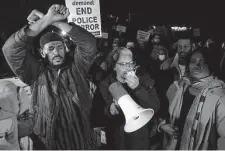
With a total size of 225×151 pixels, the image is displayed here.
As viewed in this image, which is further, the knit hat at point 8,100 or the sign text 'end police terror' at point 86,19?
the sign text 'end police terror' at point 86,19

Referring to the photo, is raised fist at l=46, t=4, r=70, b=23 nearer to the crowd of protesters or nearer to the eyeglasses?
the crowd of protesters

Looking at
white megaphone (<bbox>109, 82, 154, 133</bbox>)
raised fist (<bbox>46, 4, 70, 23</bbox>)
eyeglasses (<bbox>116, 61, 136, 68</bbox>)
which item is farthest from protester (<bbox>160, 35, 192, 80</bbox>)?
raised fist (<bbox>46, 4, 70, 23</bbox>)

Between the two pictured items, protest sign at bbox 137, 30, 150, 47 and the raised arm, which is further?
protest sign at bbox 137, 30, 150, 47

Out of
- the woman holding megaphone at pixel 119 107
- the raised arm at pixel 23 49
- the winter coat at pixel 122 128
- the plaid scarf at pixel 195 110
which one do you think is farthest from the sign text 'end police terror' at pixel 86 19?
the plaid scarf at pixel 195 110

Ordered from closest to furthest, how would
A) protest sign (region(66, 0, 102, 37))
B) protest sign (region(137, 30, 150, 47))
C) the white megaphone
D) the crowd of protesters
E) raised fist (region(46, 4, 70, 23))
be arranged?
the white megaphone, raised fist (region(46, 4, 70, 23)), the crowd of protesters, protest sign (region(66, 0, 102, 37)), protest sign (region(137, 30, 150, 47))

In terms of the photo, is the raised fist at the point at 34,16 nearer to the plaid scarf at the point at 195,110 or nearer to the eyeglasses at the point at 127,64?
the eyeglasses at the point at 127,64

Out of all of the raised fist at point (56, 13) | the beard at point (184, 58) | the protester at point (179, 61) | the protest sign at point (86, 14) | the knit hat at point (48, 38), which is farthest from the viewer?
the protester at point (179, 61)

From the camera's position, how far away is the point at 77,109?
10.3 ft

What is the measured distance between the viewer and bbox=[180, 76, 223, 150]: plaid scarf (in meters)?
3.04

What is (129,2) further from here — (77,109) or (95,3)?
(77,109)

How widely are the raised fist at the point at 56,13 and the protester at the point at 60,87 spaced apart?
100 millimetres

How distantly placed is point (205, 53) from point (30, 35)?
1962mm

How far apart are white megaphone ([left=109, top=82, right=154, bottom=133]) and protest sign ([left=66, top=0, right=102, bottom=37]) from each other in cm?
230

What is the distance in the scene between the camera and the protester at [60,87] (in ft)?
9.67
